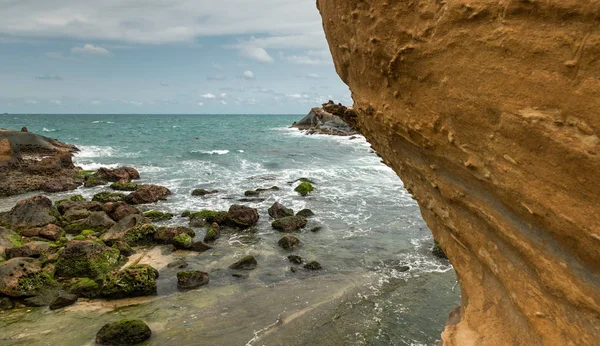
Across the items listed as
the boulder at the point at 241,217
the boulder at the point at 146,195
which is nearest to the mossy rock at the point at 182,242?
the boulder at the point at 241,217

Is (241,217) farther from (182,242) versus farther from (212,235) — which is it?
(182,242)

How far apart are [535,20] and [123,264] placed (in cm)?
1372

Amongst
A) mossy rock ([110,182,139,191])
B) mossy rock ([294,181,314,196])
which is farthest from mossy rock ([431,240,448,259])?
mossy rock ([110,182,139,191])

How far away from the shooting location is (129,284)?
11.0 m

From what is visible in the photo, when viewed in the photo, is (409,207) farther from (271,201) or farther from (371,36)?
(371,36)

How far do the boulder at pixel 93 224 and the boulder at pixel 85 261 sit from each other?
13.1 feet

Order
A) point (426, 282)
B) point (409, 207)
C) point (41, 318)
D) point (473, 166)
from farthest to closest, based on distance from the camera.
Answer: point (409, 207) < point (426, 282) < point (41, 318) < point (473, 166)

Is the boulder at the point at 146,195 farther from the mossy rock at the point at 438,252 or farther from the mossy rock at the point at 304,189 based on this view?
the mossy rock at the point at 438,252

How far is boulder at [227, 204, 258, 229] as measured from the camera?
17.4m

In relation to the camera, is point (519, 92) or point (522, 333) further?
point (522, 333)

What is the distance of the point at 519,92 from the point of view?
2.95 meters

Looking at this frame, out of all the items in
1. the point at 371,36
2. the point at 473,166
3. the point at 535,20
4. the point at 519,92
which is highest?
the point at 371,36

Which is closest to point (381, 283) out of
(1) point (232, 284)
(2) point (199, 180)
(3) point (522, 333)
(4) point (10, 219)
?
(1) point (232, 284)

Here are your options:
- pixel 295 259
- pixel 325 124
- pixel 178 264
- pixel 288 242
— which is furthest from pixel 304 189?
pixel 325 124
